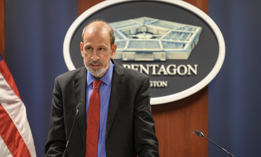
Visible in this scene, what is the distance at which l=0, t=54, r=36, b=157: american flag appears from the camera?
2283 millimetres

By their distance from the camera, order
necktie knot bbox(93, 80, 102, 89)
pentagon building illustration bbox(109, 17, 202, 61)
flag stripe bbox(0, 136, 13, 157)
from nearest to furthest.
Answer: necktie knot bbox(93, 80, 102, 89) → flag stripe bbox(0, 136, 13, 157) → pentagon building illustration bbox(109, 17, 202, 61)

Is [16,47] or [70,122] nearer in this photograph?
[70,122]

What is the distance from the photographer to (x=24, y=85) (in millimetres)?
2689

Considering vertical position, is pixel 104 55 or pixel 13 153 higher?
pixel 104 55

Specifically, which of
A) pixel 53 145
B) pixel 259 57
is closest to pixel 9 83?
pixel 53 145

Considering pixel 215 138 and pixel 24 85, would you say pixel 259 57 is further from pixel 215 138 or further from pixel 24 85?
pixel 24 85

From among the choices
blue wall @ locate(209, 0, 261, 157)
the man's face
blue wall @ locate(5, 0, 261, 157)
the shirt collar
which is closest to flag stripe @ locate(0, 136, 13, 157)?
blue wall @ locate(5, 0, 261, 157)

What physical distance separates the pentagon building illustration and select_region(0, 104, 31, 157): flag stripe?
3.85 feet

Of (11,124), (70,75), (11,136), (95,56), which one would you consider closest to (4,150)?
(11,136)

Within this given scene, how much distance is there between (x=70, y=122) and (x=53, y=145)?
0.59 feet

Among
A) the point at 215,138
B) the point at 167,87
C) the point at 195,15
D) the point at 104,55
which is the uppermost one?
the point at 195,15

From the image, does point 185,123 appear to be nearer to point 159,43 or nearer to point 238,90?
point 238,90

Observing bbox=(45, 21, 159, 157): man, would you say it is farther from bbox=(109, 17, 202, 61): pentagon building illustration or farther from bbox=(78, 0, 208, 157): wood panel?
bbox=(78, 0, 208, 157): wood panel

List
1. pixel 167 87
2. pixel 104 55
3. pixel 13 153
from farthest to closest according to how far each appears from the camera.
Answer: pixel 167 87
pixel 13 153
pixel 104 55
